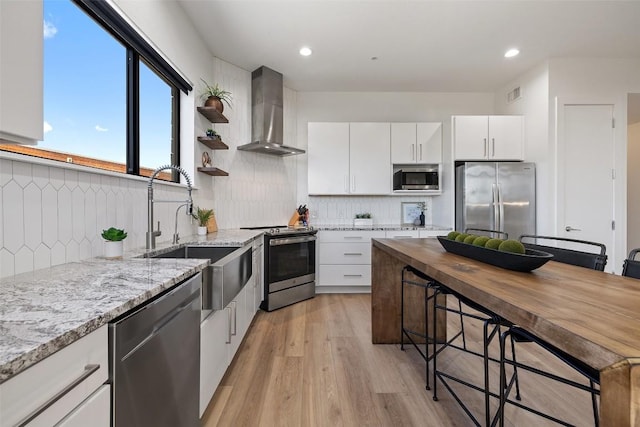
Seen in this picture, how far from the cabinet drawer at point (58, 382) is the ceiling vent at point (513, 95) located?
4.85m

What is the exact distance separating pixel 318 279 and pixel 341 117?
7.98ft

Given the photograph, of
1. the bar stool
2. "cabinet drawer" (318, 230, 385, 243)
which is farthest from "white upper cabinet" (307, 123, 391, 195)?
the bar stool

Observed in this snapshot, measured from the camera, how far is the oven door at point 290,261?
3.15 m

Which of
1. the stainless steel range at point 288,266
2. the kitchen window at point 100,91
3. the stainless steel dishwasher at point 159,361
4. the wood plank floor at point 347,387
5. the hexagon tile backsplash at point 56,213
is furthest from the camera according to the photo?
the stainless steel range at point 288,266

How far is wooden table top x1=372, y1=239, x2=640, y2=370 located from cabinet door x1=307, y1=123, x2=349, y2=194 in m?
2.73

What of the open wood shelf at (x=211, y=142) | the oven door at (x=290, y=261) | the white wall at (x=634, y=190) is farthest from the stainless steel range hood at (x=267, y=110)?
the white wall at (x=634, y=190)

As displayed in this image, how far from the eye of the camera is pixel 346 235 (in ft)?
12.4

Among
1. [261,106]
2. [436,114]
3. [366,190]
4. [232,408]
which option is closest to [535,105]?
[436,114]

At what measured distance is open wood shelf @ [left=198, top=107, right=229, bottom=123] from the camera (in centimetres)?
283

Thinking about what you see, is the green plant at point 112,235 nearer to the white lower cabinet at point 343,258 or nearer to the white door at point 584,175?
the white lower cabinet at point 343,258

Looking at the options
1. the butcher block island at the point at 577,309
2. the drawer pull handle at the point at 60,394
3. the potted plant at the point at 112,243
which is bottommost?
the drawer pull handle at the point at 60,394

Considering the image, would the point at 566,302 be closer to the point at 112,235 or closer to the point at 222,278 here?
the point at 222,278

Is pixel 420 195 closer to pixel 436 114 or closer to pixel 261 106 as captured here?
pixel 436 114

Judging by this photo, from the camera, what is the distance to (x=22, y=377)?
0.48 m
